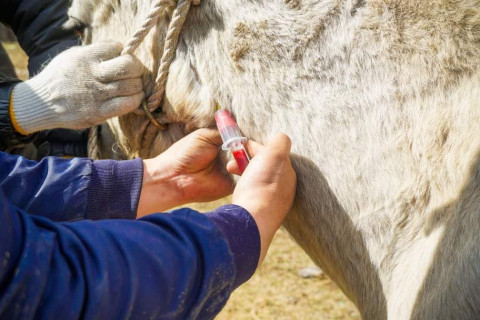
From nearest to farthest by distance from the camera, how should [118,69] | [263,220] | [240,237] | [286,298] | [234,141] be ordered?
[240,237]
[263,220]
[234,141]
[118,69]
[286,298]

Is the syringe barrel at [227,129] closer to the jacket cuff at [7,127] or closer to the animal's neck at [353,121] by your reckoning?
the animal's neck at [353,121]

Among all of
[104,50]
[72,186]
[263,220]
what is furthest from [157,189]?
[263,220]

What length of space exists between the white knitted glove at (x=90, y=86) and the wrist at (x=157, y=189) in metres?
0.22

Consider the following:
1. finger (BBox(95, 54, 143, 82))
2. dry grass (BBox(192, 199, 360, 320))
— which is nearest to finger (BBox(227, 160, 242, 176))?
finger (BBox(95, 54, 143, 82))

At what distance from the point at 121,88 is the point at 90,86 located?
94mm

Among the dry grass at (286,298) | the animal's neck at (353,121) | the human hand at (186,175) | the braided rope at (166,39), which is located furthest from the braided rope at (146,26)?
→ the dry grass at (286,298)

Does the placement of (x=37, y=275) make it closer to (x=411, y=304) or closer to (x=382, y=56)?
(x=411, y=304)

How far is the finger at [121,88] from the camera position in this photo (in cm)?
150

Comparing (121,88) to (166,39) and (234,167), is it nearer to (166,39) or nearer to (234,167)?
(166,39)

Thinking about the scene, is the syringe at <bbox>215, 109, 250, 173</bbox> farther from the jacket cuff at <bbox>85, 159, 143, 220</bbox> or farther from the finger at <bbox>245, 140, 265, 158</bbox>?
the jacket cuff at <bbox>85, 159, 143, 220</bbox>

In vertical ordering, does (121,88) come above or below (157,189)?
above

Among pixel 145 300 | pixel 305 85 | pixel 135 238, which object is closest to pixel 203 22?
pixel 305 85

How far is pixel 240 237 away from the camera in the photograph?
1094mm

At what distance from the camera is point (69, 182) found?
54.0 inches
